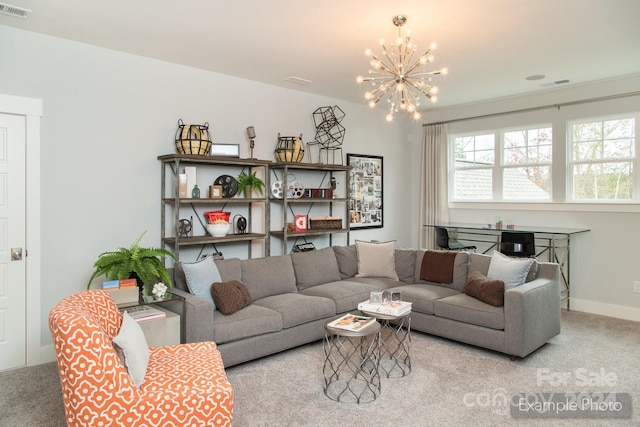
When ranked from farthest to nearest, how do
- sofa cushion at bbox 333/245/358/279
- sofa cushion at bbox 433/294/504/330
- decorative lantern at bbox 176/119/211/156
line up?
sofa cushion at bbox 333/245/358/279, decorative lantern at bbox 176/119/211/156, sofa cushion at bbox 433/294/504/330

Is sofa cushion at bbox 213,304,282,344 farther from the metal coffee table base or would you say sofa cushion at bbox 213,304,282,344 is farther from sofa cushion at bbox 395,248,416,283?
sofa cushion at bbox 395,248,416,283

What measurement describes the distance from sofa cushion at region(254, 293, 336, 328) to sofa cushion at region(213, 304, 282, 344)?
9 centimetres

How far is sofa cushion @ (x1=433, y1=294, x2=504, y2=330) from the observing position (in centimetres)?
382

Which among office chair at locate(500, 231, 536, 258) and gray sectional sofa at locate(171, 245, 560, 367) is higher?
office chair at locate(500, 231, 536, 258)

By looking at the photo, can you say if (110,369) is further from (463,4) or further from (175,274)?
(463,4)

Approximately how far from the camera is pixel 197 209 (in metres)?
4.66

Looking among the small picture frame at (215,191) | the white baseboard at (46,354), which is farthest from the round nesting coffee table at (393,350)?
the white baseboard at (46,354)

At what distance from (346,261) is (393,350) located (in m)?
1.49

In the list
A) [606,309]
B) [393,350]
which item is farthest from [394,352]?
[606,309]

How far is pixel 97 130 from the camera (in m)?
3.99

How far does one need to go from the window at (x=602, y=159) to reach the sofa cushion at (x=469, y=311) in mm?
2454

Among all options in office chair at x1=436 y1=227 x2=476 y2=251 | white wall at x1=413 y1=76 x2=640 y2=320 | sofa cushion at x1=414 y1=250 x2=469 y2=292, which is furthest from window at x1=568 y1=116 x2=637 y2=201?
sofa cushion at x1=414 y1=250 x2=469 y2=292

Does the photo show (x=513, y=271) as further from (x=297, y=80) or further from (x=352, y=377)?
(x=297, y=80)

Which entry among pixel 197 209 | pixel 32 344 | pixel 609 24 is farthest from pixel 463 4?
pixel 32 344
